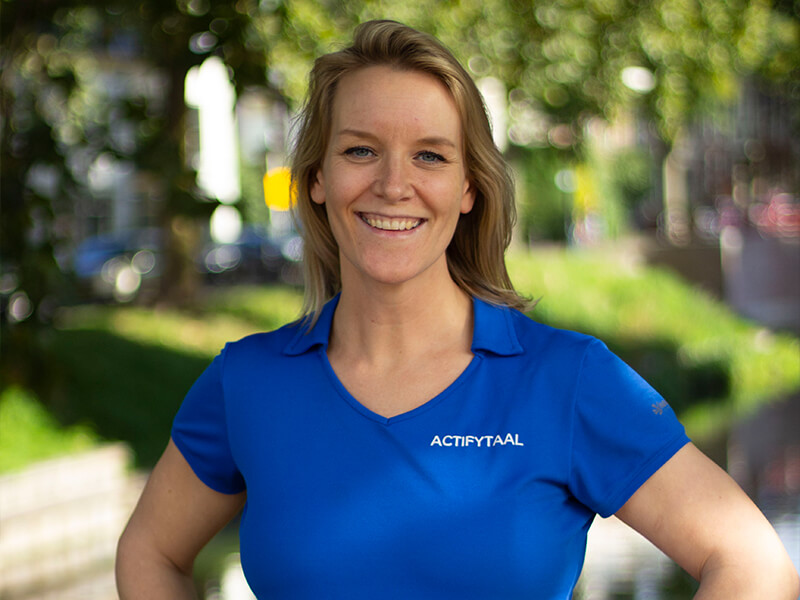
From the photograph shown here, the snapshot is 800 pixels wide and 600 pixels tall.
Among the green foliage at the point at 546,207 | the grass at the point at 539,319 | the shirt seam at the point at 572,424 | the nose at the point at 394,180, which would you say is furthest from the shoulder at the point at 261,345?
the green foliage at the point at 546,207

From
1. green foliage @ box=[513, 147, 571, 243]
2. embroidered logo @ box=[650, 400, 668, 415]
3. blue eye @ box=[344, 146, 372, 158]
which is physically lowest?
green foliage @ box=[513, 147, 571, 243]

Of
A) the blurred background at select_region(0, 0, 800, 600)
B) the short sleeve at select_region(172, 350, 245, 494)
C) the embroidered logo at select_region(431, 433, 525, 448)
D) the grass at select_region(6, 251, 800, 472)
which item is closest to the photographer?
the embroidered logo at select_region(431, 433, 525, 448)

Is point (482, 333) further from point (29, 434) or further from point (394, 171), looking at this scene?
point (29, 434)

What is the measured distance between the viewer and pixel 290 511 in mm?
1937

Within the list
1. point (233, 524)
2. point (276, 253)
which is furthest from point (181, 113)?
point (276, 253)

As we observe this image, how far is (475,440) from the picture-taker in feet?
6.17

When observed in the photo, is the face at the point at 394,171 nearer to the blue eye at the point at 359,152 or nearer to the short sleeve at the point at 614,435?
the blue eye at the point at 359,152

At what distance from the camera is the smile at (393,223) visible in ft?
6.53

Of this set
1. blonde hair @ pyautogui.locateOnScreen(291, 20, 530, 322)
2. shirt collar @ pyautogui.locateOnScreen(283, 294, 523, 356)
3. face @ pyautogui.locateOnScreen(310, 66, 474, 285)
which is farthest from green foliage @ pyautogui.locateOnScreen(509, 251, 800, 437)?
face @ pyautogui.locateOnScreen(310, 66, 474, 285)

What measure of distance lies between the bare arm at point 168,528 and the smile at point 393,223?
555 mm

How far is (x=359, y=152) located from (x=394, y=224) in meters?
0.14

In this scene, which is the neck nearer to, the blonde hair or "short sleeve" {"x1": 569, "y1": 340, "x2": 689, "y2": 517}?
the blonde hair

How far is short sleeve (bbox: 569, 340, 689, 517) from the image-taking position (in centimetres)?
179

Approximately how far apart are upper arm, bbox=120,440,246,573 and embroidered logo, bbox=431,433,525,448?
464 mm
